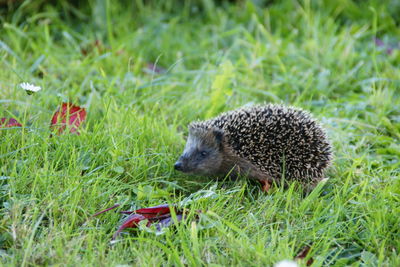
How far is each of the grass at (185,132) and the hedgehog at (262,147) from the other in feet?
0.55

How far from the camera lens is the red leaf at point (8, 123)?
4271mm

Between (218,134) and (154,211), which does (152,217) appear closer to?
(154,211)

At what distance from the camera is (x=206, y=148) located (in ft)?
15.6

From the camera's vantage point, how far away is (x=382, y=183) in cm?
438

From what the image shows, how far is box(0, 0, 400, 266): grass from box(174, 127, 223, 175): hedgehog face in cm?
20

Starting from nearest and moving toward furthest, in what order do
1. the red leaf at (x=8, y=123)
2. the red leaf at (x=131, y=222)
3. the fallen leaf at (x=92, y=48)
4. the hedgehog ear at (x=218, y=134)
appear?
the red leaf at (x=131, y=222) < the red leaf at (x=8, y=123) < the hedgehog ear at (x=218, y=134) < the fallen leaf at (x=92, y=48)

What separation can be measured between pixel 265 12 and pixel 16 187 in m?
→ 5.53

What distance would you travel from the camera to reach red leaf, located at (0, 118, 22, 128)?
14.0ft

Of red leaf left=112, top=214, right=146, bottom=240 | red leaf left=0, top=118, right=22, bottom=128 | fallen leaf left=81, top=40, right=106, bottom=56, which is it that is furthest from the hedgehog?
fallen leaf left=81, top=40, right=106, bottom=56

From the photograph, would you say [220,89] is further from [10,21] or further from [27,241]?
[10,21]

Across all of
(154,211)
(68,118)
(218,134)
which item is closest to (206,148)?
A: (218,134)

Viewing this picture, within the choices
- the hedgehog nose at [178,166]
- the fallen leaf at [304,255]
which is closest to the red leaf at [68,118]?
the hedgehog nose at [178,166]

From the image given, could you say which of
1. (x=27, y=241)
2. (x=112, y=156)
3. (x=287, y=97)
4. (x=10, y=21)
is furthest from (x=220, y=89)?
(x=10, y=21)

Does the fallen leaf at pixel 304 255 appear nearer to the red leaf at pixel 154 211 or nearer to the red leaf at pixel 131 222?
the red leaf at pixel 154 211
